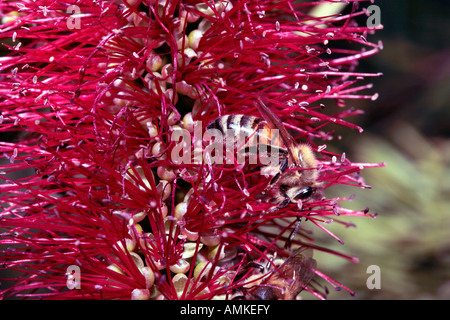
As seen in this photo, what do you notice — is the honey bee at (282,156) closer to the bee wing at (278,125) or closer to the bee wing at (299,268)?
the bee wing at (278,125)

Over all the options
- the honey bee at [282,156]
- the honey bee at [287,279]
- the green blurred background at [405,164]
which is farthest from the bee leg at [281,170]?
the green blurred background at [405,164]

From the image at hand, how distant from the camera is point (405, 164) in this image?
1527 mm

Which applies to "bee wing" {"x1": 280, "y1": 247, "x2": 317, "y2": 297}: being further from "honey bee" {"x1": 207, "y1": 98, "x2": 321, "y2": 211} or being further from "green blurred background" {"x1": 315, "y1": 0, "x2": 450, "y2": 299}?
"green blurred background" {"x1": 315, "y1": 0, "x2": 450, "y2": 299}

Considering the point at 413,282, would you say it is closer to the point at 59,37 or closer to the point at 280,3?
the point at 280,3

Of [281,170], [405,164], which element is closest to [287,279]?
[281,170]

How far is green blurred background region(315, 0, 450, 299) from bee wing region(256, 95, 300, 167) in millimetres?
531

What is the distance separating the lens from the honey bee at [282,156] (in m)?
0.94

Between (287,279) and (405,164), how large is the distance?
70 cm

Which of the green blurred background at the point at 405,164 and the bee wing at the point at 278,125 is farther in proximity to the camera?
the green blurred background at the point at 405,164

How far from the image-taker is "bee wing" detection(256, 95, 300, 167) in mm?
926

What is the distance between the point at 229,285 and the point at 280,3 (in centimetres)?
53

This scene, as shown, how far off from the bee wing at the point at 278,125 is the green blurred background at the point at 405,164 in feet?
1.74

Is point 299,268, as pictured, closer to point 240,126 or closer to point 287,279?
point 287,279

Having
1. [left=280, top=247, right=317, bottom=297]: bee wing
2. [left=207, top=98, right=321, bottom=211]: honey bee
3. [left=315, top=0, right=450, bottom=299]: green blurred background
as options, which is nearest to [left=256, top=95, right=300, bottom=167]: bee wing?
[left=207, top=98, right=321, bottom=211]: honey bee
